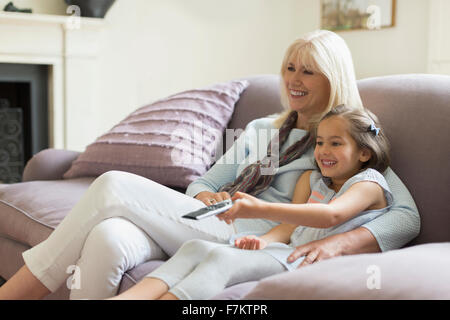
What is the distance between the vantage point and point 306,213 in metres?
1.27

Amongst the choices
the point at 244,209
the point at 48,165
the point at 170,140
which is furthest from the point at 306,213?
the point at 48,165

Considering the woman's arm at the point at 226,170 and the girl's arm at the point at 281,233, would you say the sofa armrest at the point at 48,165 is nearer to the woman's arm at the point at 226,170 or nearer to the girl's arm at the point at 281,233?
the woman's arm at the point at 226,170

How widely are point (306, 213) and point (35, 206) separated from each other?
3.43ft

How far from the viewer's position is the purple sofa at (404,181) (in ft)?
3.15

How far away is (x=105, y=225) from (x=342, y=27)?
286 cm

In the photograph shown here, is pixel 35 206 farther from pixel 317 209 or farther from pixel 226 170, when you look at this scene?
pixel 317 209

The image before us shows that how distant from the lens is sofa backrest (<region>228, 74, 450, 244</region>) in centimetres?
151

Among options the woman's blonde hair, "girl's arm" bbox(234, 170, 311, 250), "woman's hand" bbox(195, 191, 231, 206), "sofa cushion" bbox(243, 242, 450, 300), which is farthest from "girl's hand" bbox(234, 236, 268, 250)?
the woman's blonde hair

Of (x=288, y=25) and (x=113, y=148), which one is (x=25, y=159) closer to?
(x=113, y=148)

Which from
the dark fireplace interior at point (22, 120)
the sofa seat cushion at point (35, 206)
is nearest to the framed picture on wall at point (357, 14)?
the dark fireplace interior at point (22, 120)

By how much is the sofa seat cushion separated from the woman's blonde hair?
86 centimetres

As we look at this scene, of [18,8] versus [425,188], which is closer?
[425,188]
